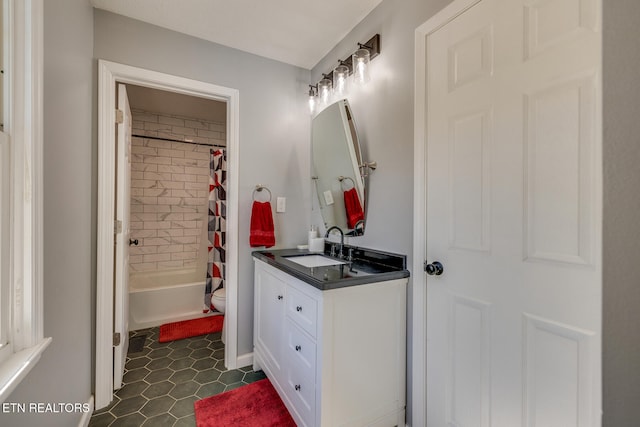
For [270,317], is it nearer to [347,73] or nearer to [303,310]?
[303,310]

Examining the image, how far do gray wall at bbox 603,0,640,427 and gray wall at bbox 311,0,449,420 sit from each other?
96cm

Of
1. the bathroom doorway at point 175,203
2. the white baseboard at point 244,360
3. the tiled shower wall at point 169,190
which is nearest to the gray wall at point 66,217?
the white baseboard at point 244,360

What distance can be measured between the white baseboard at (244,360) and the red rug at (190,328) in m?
0.70

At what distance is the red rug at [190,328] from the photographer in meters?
2.54

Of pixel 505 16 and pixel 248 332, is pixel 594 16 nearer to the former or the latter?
pixel 505 16

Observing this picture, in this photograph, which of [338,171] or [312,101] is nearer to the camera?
[338,171]

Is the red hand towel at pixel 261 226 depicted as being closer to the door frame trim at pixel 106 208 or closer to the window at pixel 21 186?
the door frame trim at pixel 106 208

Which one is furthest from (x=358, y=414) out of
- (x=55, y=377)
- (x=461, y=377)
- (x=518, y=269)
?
(x=55, y=377)

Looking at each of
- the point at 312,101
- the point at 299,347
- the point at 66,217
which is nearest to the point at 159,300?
the point at 66,217

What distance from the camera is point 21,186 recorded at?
0.89 meters

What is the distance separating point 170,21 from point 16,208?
1.55 m

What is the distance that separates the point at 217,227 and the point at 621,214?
298 centimetres

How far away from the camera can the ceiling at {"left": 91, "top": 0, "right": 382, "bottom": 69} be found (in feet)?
5.38

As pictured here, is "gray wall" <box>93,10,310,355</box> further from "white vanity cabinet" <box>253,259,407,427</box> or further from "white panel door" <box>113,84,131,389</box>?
"white vanity cabinet" <box>253,259,407,427</box>
